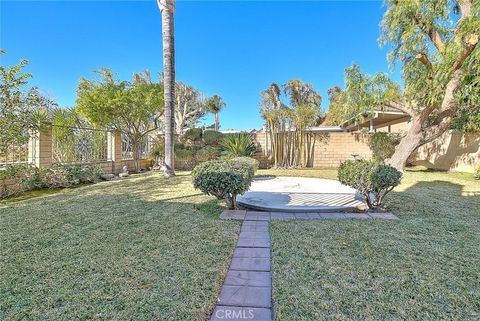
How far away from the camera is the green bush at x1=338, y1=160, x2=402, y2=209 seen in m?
4.31

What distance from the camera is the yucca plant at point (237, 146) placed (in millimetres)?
12117

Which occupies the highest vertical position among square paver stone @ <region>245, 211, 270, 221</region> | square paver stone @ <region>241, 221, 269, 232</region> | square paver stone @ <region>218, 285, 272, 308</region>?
square paver stone @ <region>245, 211, 270, 221</region>

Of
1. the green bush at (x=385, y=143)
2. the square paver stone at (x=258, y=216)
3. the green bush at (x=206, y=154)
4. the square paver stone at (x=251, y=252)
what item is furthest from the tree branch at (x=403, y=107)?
the square paver stone at (x=251, y=252)

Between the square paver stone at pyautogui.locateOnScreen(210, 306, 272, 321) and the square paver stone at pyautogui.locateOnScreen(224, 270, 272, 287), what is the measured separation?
1.16 ft

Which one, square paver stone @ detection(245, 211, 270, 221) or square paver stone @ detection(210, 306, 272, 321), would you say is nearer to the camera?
square paver stone @ detection(210, 306, 272, 321)

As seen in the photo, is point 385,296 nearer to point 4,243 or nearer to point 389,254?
point 389,254

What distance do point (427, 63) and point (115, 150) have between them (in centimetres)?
1250

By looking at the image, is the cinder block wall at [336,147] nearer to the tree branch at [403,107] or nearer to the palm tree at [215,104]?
the tree branch at [403,107]

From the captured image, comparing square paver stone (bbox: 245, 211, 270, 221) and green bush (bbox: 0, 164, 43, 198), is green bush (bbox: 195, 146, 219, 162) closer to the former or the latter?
green bush (bbox: 0, 164, 43, 198)

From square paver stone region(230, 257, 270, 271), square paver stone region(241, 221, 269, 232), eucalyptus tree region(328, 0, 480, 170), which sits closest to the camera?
square paver stone region(230, 257, 270, 271)

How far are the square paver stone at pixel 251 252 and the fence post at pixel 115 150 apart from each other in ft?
30.8

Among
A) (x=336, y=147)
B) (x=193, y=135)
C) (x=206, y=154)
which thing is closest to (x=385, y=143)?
(x=336, y=147)

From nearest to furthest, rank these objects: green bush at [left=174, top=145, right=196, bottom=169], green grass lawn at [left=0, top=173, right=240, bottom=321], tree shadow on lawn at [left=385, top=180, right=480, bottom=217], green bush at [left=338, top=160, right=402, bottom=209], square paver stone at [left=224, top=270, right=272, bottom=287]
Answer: green grass lawn at [left=0, top=173, right=240, bottom=321] < square paver stone at [left=224, top=270, right=272, bottom=287] < green bush at [left=338, top=160, right=402, bottom=209] < tree shadow on lawn at [left=385, top=180, right=480, bottom=217] < green bush at [left=174, top=145, right=196, bottom=169]

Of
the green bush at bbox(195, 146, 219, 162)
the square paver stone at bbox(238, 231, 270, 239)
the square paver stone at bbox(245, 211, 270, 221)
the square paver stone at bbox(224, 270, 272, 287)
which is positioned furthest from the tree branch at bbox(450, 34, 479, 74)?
the green bush at bbox(195, 146, 219, 162)
